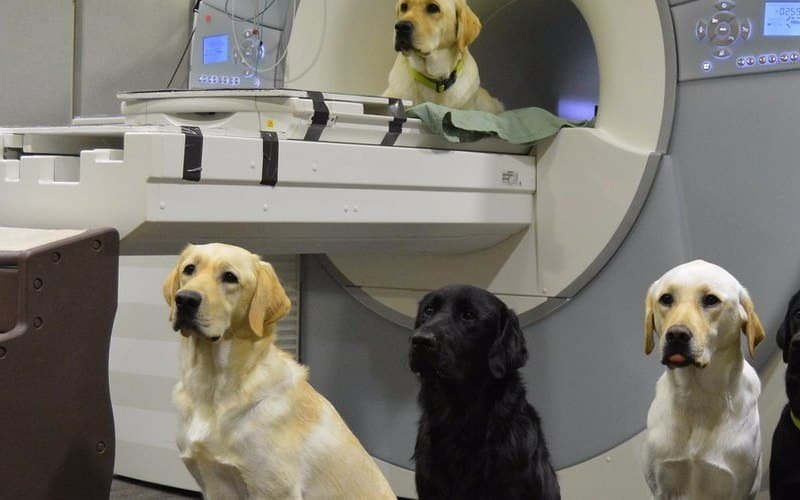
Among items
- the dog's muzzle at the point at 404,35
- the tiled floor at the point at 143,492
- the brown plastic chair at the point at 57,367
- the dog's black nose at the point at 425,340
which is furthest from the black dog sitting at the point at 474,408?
the tiled floor at the point at 143,492

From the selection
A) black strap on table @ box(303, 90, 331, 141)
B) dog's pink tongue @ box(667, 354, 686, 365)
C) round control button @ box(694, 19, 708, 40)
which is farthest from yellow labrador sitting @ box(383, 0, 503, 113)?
dog's pink tongue @ box(667, 354, 686, 365)

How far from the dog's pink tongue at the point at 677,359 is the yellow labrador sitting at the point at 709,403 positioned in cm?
5

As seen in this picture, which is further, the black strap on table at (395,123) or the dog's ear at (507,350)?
the black strap on table at (395,123)

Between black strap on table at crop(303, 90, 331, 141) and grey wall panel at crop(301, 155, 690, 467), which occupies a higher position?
black strap on table at crop(303, 90, 331, 141)

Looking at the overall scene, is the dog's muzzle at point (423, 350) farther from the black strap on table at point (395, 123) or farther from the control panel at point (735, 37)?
the control panel at point (735, 37)

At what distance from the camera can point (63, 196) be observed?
190 cm

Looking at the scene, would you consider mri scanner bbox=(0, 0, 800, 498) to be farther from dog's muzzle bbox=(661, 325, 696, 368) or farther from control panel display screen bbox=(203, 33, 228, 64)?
dog's muzzle bbox=(661, 325, 696, 368)

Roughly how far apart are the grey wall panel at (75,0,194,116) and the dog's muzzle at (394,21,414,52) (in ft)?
3.82

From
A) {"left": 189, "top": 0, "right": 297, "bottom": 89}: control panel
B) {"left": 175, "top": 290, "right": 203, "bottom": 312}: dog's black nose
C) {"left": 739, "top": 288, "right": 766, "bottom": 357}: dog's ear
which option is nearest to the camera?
{"left": 175, "top": 290, "right": 203, "bottom": 312}: dog's black nose

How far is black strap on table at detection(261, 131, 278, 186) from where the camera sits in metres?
2.05

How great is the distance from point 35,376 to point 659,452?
3.76ft

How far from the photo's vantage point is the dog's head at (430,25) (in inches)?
103

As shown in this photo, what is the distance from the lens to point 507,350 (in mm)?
2141

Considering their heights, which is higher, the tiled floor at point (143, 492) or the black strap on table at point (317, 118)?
the black strap on table at point (317, 118)
